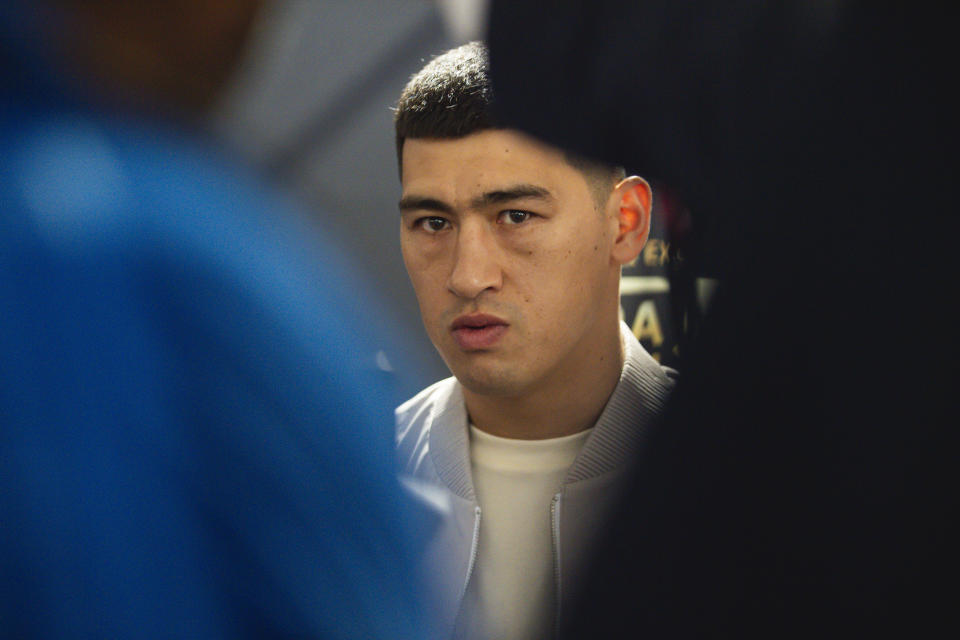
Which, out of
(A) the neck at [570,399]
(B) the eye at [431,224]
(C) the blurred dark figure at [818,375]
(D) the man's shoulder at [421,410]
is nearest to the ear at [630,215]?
(A) the neck at [570,399]

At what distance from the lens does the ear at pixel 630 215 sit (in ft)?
3.95

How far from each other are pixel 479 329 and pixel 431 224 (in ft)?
0.59

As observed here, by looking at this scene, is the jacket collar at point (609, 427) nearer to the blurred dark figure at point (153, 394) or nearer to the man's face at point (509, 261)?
the man's face at point (509, 261)

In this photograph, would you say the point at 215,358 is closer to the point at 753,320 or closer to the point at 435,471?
the point at 753,320

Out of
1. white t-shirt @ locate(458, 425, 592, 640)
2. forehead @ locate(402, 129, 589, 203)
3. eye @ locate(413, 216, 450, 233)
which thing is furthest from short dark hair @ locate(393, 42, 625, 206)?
white t-shirt @ locate(458, 425, 592, 640)

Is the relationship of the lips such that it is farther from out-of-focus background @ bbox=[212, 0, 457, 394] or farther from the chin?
out-of-focus background @ bbox=[212, 0, 457, 394]

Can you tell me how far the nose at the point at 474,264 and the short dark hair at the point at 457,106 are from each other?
0.14 metres

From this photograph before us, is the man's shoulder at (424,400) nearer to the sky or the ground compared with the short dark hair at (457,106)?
nearer to the ground

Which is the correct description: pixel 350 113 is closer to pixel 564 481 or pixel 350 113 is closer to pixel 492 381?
pixel 492 381

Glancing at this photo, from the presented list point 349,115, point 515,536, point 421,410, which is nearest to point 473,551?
point 515,536

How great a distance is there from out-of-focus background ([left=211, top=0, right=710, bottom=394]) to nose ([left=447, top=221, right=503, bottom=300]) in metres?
0.72

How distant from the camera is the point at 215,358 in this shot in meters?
0.47

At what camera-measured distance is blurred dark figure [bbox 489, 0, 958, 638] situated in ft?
1.60

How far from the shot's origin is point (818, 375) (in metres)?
0.50
